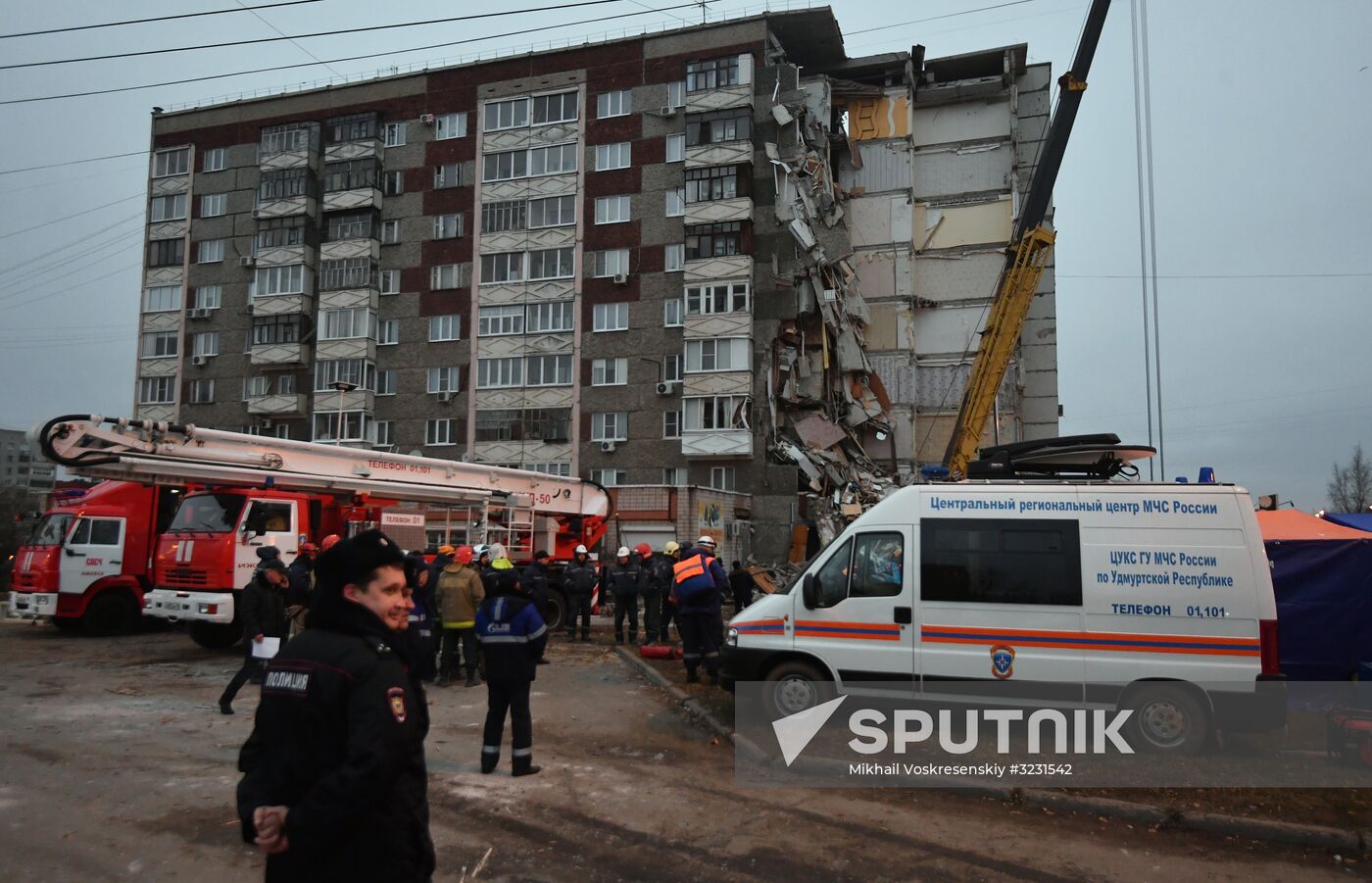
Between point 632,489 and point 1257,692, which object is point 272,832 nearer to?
point 1257,692

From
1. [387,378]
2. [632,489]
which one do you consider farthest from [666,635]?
[387,378]

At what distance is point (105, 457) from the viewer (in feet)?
43.3

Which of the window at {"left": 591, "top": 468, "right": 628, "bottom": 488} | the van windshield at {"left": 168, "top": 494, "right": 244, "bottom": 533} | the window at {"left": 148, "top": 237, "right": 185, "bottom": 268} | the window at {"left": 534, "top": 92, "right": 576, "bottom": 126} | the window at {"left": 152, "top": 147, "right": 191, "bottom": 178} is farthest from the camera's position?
the window at {"left": 152, "top": 147, "right": 191, "bottom": 178}

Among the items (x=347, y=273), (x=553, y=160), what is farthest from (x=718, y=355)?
(x=347, y=273)

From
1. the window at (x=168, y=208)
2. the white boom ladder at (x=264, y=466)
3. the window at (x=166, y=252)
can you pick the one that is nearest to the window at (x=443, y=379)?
the window at (x=166, y=252)

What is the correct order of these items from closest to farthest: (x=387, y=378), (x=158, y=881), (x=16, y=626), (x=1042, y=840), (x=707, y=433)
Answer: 1. (x=158, y=881)
2. (x=1042, y=840)
3. (x=16, y=626)
4. (x=707, y=433)
5. (x=387, y=378)

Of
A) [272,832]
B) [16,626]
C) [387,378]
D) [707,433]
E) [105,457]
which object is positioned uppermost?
[387,378]

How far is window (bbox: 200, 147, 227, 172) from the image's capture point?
5284 cm

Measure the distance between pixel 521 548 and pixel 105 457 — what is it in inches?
369

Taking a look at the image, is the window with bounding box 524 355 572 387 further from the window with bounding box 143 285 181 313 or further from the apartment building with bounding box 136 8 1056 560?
the window with bounding box 143 285 181 313

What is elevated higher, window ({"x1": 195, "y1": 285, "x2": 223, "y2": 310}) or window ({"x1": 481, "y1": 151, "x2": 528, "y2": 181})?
window ({"x1": 481, "y1": 151, "x2": 528, "y2": 181})

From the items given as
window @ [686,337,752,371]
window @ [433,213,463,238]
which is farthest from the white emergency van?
window @ [433,213,463,238]

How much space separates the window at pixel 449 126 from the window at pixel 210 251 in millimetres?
Answer: 14379

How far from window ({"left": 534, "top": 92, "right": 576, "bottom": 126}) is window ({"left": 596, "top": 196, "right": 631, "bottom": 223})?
4.79 meters
